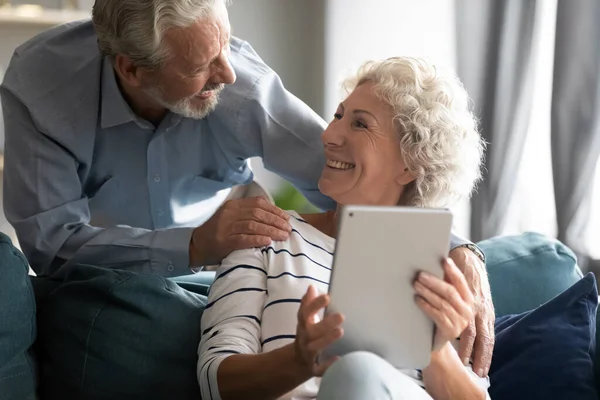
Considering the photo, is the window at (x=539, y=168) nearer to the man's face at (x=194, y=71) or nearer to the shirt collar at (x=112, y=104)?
the man's face at (x=194, y=71)

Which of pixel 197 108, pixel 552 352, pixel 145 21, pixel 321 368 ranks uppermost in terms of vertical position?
pixel 145 21

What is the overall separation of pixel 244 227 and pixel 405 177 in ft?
1.23

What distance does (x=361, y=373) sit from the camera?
4.42 ft

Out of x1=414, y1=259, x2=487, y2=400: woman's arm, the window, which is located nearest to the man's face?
x1=414, y1=259, x2=487, y2=400: woman's arm

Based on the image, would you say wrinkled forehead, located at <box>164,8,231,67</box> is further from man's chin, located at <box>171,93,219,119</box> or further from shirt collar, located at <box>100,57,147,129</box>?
shirt collar, located at <box>100,57,147,129</box>

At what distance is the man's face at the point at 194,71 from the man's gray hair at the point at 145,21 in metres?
0.02

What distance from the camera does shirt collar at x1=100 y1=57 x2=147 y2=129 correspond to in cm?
221

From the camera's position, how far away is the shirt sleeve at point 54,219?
2.14 m

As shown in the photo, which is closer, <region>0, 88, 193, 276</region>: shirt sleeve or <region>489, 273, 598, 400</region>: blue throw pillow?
<region>489, 273, 598, 400</region>: blue throw pillow

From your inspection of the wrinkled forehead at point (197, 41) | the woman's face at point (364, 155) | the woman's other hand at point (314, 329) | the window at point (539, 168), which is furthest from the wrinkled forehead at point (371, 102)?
the window at point (539, 168)

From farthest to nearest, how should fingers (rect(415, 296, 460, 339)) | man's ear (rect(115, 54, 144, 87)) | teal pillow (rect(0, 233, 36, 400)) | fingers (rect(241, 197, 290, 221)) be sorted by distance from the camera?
man's ear (rect(115, 54, 144, 87)) < fingers (rect(241, 197, 290, 221)) < teal pillow (rect(0, 233, 36, 400)) < fingers (rect(415, 296, 460, 339))

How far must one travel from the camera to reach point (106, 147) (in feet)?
7.54

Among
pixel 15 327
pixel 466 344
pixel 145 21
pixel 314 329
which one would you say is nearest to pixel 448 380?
pixel 466 344

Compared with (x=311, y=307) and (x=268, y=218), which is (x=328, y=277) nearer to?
(x=268, y=218)
